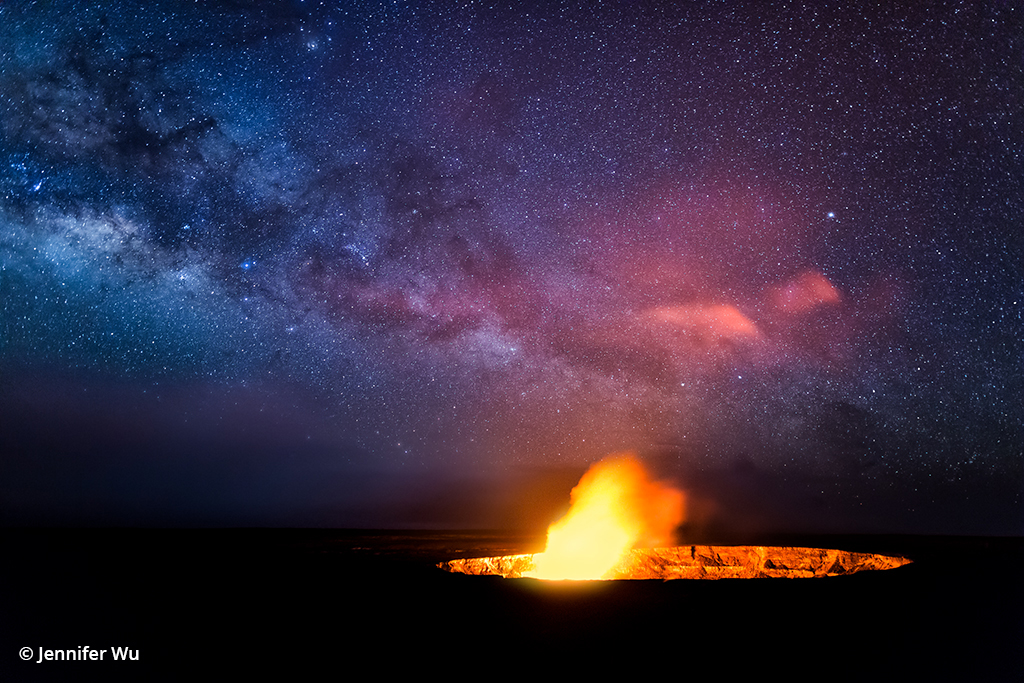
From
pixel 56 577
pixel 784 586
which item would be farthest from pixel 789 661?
pixel 56 577

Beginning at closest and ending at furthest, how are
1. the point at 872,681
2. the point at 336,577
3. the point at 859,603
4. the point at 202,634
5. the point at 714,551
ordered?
the point at 872,681 < the point at 202,634 < the point at 859,603 < the point at 714,551 < the point at 336,577

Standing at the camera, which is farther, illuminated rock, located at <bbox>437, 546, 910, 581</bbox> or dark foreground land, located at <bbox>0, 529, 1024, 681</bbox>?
illuminated rock, located at <bbox>437, 546, 910, 581</bbox>

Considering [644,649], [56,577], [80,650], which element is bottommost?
[56,577]

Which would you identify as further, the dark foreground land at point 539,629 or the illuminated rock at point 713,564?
the illuminated rock at point 713,564

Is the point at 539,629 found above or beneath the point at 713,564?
above

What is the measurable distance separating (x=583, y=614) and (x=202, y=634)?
1180 centimetres

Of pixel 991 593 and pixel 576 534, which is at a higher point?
pixel 576 534

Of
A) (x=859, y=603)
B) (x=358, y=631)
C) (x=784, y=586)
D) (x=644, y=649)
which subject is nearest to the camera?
(x=644, y=649)

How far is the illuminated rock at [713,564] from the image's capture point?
89.2 ft

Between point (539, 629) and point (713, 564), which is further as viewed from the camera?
point (713, 564)

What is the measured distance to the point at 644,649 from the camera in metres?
15.2

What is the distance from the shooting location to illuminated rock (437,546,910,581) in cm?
2720

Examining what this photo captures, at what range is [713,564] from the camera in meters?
28.2

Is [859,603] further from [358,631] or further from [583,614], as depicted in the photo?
[358,631]
